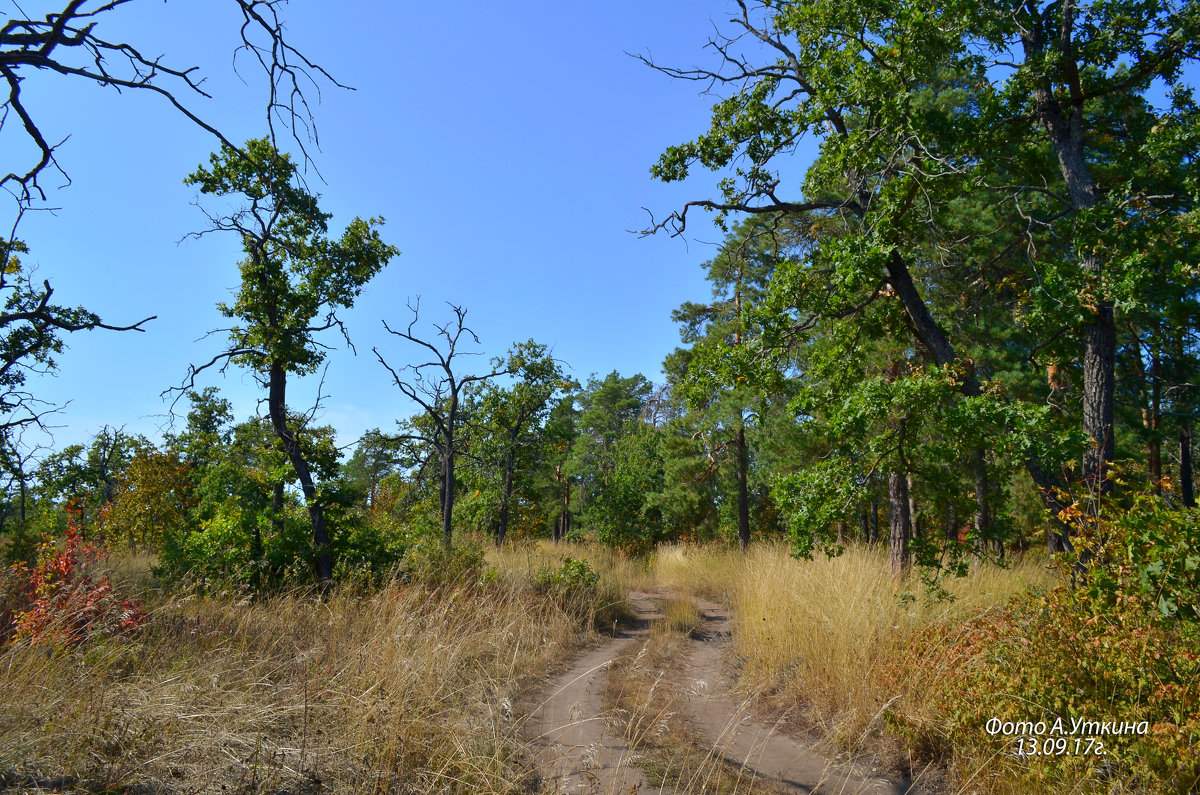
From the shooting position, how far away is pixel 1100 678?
3.70m

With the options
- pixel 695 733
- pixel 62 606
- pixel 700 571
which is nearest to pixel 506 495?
pixel 700 571

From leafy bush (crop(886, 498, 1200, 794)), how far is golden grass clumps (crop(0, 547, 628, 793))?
3.07m

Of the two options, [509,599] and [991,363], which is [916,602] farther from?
[991,363]

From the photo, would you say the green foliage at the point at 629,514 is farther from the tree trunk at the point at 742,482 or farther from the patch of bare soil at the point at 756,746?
the patch of bare soil at the point at 756,746

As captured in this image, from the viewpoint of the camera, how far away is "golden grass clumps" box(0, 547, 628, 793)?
9.88ft

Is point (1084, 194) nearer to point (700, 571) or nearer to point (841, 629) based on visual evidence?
point (841, 629)

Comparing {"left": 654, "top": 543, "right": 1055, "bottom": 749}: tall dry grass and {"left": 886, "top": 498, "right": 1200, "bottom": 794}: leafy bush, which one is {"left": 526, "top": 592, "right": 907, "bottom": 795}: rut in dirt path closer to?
{"left": 654, "top": 543, "right": 1055, "bottom": 749}: tall dry grass

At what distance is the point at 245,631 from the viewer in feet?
18.5

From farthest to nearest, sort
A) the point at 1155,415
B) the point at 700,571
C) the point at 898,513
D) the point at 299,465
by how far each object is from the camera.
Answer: the point at 700,571 → the point at 1155,415 → the point at 898,513 → the point at 299,465

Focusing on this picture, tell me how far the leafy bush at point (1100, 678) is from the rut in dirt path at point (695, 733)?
0.70m

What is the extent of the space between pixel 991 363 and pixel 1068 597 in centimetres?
1078

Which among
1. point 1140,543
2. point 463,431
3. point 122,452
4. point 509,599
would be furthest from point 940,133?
point 122,452

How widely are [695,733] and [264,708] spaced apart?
3.29m

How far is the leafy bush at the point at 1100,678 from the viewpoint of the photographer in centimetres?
322
